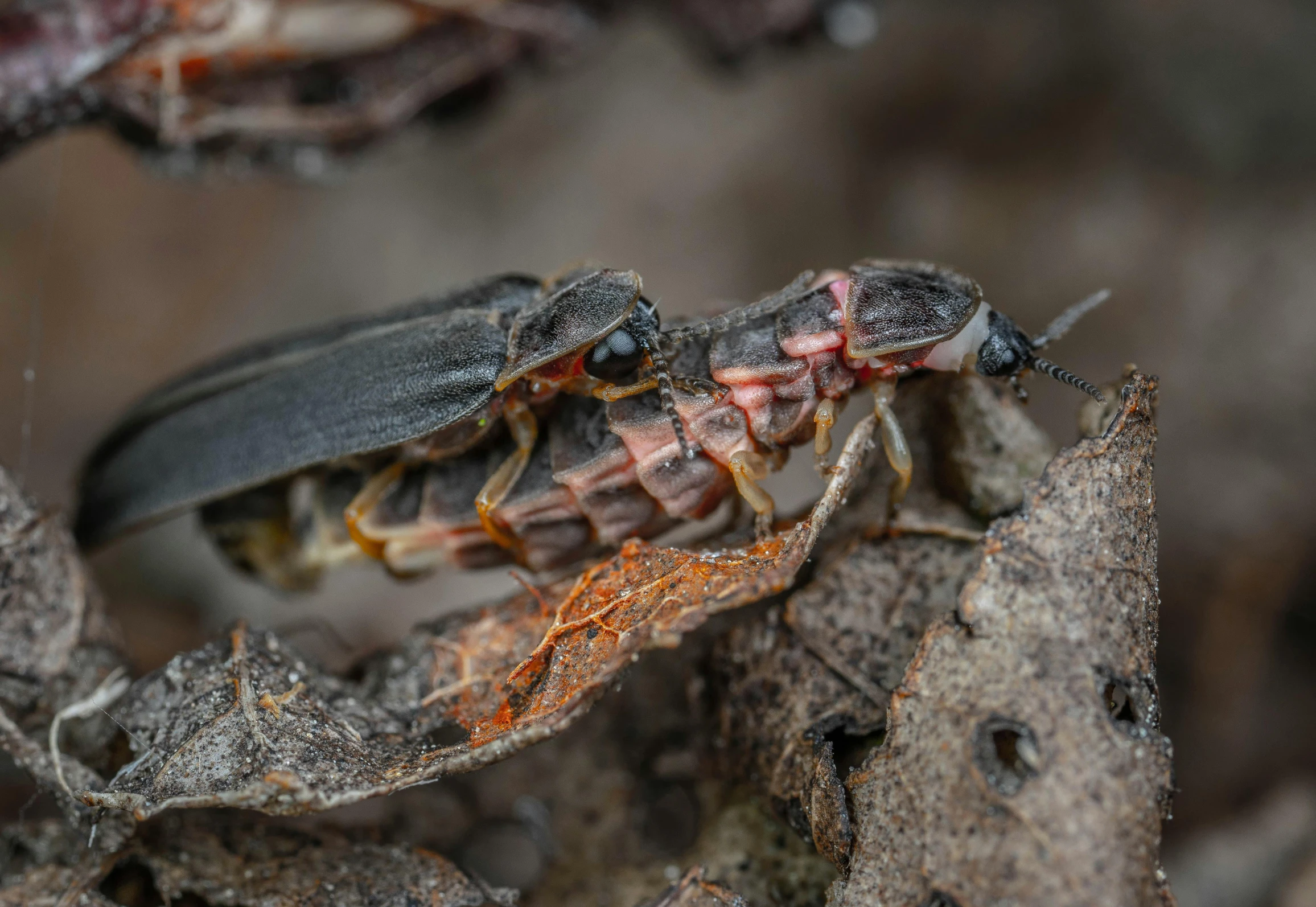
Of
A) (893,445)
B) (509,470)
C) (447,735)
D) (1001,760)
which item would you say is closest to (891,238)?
(893,445)

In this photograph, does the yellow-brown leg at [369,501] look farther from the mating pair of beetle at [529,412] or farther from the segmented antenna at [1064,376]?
the segmented antenna at [1064,376]

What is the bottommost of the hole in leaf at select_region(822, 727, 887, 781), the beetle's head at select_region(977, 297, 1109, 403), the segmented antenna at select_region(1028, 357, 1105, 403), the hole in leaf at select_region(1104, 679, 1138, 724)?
the hole in leaf at select_region(822, 727, 887, 781)

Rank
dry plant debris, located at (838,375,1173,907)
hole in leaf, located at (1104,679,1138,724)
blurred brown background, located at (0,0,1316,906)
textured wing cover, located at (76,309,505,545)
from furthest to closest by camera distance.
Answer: blurred brown background, located at (0,0,1316,906) < textured wing cover, located at (76,309,505,545) < hole in leaf, located at (1104,679,1138,724) < dry plant debris, located at (838,375,1173,907)

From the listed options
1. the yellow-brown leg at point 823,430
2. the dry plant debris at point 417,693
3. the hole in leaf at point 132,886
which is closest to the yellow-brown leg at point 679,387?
the yellow-brown leg at point 823,430

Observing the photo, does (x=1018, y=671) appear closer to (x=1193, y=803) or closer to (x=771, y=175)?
(x=1193, y=803)

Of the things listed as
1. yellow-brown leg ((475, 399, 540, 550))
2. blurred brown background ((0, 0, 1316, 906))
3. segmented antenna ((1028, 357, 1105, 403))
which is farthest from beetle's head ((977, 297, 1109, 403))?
yellow-brown leg ((475, 399, 540, 550))

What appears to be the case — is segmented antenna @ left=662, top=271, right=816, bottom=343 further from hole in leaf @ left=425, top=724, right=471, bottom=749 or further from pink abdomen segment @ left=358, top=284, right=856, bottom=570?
hole in leaf @ left=425, top=724, right=471, bottom=749
